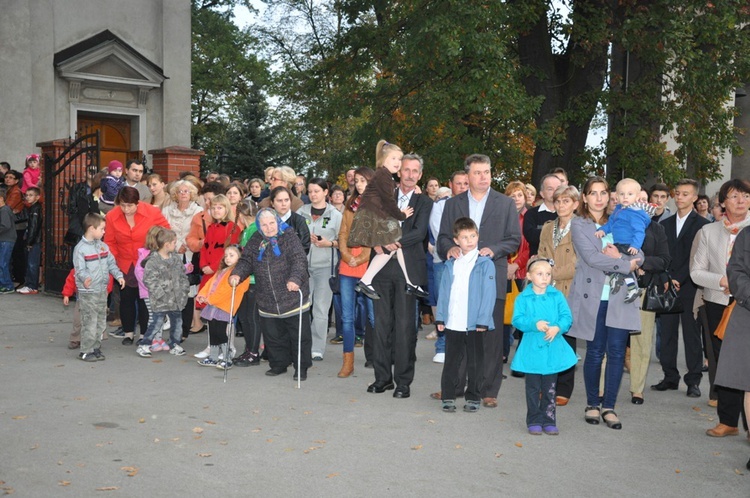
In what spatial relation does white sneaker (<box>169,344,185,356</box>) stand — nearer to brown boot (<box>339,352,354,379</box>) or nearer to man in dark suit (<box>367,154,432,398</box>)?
brown boot (<box>339,352,354,379</box>)

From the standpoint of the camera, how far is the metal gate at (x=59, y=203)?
52.2 ft

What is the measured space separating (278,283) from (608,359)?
11.3 feet

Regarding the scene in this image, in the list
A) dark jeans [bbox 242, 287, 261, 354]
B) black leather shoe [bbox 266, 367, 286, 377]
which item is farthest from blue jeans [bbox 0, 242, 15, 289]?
black leather shoe [bbox 266, 367, 286, 377]

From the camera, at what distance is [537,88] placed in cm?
2038

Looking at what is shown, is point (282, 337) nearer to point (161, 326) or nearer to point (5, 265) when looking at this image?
point (161, 326)

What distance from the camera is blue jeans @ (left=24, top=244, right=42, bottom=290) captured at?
1645 centimetres

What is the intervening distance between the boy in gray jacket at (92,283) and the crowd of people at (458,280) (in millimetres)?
21

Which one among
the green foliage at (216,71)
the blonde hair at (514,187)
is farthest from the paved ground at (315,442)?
the green foliage at (216,71)

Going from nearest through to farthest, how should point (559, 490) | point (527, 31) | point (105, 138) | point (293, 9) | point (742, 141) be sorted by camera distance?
point (559, 490) < point (527, 31) < point (105, 138) < point (742, 141) < point (293, 9)

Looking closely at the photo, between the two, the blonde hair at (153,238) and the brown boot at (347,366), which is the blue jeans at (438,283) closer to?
the brown boot at (347,366)

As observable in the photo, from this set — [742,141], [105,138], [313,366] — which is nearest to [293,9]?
[742,141]

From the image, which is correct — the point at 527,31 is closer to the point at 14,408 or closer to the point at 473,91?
the point at 473,91

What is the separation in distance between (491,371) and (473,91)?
1068cm

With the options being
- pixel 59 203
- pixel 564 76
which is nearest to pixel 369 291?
pixel 59 203
